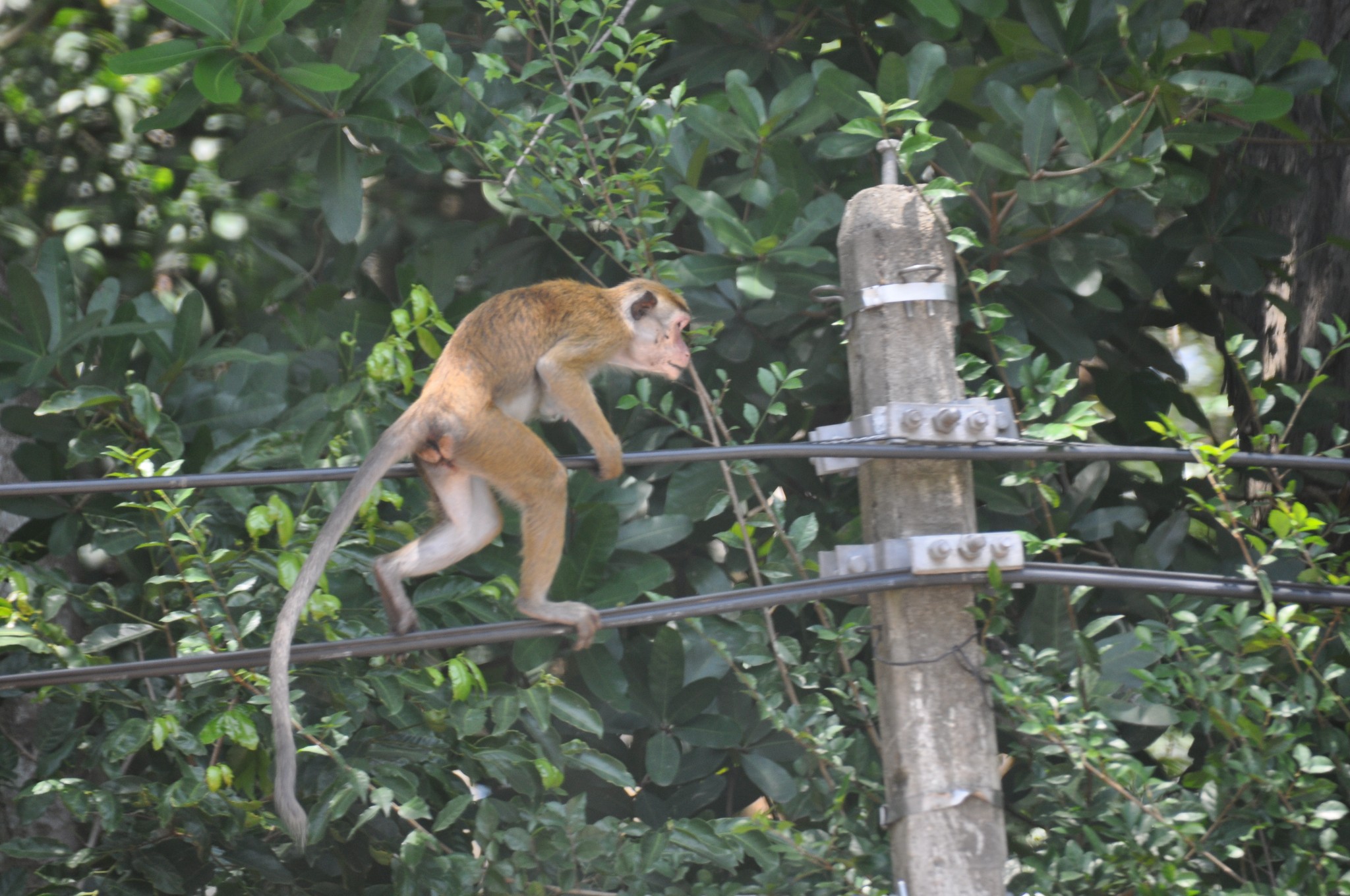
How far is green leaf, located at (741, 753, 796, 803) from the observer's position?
12.7 feet

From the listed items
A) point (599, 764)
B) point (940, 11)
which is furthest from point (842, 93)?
point (599, 764)

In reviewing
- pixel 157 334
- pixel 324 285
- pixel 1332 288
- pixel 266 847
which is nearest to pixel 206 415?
pixel 157 334

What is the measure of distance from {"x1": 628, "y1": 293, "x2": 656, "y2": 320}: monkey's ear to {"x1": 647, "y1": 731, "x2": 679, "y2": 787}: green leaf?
1.29m

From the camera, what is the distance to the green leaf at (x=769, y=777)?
387cm

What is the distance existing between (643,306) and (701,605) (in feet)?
4.13

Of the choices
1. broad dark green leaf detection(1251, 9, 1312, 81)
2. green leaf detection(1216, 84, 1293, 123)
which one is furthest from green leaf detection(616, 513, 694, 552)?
broad dark green leaf detection(1251, 9, 1312, 81)

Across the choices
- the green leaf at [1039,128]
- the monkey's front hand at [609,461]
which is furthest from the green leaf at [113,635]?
the green leaf at [1039,128]

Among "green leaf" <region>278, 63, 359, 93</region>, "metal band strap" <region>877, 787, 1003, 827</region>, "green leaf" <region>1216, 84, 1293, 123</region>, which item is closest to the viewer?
"metal band strap" <region>877, 787, 1003, 827</region>

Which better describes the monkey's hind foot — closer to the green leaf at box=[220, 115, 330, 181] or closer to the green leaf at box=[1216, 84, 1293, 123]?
the green leaf at box=[220, 115, 330, 181]

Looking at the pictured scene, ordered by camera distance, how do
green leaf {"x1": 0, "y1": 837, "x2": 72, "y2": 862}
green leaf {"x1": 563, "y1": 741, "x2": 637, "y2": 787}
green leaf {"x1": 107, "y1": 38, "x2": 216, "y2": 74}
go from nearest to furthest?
green leaf {"x1": 0, "y1": 837, "x2": 72, "y2": 862}
green leaf {"x1": 563, "y1": 741, "x2": 637, "y2": 787}
green leaf {"x1": 107, "y1": 38, "x2": 216, "y2": 74}

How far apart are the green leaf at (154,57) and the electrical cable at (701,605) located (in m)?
1.67

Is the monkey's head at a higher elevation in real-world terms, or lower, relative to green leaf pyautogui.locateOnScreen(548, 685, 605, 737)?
higher

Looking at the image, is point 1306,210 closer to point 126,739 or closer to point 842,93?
point 842,93

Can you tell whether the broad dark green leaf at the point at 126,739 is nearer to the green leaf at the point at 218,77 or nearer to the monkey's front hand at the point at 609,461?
the monkey's front hand at the point at 609,461
